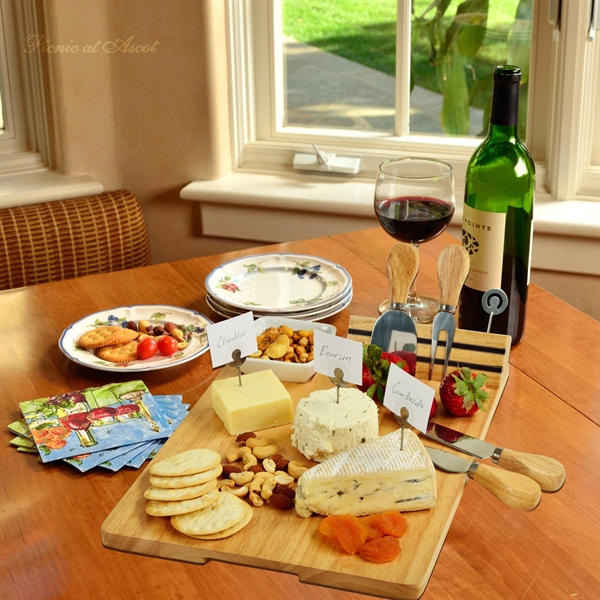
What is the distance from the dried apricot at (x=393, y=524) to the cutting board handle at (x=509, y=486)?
0.38ft

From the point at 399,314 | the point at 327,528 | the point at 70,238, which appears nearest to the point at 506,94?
the point at 399,314

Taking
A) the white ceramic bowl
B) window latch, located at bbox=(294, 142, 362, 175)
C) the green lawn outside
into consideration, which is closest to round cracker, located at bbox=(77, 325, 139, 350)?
the white ceramic bowl

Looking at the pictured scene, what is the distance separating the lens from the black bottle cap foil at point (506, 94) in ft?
3.44

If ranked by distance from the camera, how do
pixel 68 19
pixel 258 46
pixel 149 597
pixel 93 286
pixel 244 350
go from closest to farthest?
pixel 149 597 → pixel 244 350 → pixel 93 286 → pixel 68 19 → pixel 258 46

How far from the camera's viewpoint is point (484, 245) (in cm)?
115

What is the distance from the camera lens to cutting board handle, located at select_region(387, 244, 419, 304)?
43.6 inches

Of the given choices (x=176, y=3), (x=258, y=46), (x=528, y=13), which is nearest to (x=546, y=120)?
(x=528, y=13)

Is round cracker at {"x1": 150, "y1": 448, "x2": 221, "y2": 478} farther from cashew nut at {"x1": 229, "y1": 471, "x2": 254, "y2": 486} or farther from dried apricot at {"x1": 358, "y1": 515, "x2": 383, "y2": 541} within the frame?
dried apricot at {"x1": 358, "y1": 515, "x2": 383, "y2": 541}

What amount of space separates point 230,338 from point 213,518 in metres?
0.29

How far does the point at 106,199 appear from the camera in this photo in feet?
7.04

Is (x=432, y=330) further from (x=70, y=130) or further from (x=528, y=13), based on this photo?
(x=70, y=130)

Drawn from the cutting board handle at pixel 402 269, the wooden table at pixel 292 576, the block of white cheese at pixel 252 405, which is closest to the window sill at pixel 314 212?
the wooden table at pixel 292 576

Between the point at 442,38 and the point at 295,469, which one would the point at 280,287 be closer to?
the point at 295,469

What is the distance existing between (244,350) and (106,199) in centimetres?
123
